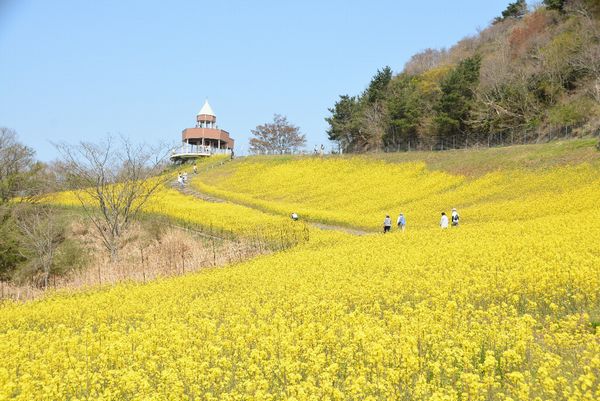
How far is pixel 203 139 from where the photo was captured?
75.7m

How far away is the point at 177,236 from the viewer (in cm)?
2509

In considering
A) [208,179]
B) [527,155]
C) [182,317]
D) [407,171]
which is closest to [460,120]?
[407,171]

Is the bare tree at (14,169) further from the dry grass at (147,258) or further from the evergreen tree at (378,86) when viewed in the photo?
the evergreen tree at (378,86)

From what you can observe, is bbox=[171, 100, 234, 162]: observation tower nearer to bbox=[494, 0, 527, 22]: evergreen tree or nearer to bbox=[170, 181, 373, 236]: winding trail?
bbox=[170, 181, 373, 236]: winding trail

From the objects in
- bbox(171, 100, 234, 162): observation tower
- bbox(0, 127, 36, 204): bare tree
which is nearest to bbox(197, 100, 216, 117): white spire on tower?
bbox(171, 100, 234, 162): observation tower

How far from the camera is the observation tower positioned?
74.6m

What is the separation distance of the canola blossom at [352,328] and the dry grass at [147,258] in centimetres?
298

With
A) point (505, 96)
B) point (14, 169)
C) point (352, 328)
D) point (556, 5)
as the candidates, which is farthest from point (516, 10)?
point (352, 328)

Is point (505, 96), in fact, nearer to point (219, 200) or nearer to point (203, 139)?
point (219, 200)

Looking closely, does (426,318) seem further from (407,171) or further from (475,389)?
(407,171)

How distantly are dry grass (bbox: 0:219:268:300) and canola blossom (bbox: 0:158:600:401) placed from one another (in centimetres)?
298

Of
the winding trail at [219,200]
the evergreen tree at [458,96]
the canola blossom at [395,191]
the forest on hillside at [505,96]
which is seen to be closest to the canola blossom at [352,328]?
the winding trail at [219,200]

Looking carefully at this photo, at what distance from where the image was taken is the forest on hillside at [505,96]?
44156 mm

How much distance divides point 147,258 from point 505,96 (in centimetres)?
3973
